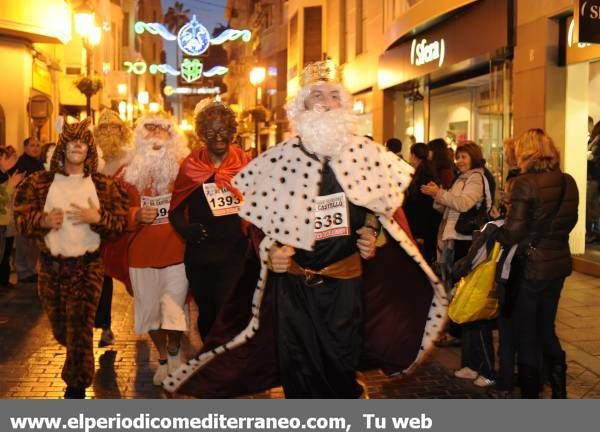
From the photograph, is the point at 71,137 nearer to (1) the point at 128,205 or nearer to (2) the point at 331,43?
(1) the point at 128,205

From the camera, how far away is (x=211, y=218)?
5.56 m

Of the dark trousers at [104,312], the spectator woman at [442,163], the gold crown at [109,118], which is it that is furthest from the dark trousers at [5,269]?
the spectator woman at [442,163]

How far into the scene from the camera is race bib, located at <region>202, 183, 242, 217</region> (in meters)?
5.52

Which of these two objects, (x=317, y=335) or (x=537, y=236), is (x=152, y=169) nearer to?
(x=317, y=335)

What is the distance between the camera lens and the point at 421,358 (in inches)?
176

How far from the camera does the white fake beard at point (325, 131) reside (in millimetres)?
4078

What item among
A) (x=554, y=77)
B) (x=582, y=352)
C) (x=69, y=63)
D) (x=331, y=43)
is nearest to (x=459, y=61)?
(x=554, y=77)

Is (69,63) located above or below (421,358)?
above

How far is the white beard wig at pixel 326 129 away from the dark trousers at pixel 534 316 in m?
1.74

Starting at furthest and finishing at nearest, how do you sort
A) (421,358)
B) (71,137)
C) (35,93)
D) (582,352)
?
1. (35,93)
2. (582,352)
3. (71,137)
4. (421,358)

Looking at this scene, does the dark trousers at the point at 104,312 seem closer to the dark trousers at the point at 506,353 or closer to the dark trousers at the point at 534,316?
the dark trousers at the point at 506,353

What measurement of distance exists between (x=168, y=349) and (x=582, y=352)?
144 inches

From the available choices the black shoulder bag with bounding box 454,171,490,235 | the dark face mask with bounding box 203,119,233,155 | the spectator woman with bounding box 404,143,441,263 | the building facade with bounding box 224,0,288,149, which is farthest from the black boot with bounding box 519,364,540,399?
the building facade with bounding box 224,0,288,149

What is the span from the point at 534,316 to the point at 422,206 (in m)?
3.30
